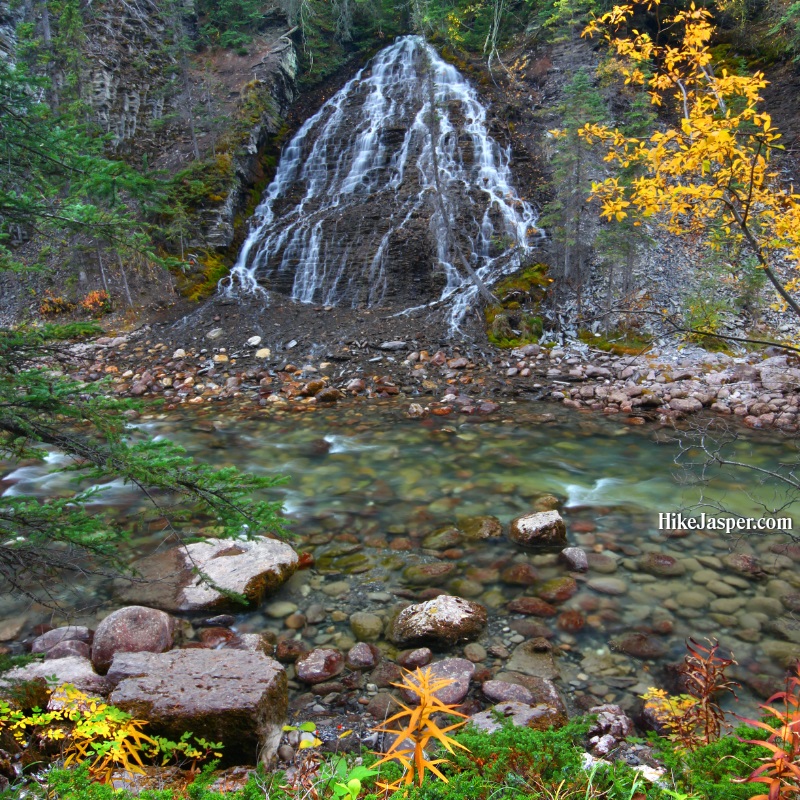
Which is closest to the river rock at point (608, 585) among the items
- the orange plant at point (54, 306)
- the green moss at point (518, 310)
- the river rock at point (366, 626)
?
the river rock at point (366, 626)

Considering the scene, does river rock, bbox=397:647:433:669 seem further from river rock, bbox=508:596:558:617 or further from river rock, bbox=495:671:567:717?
river rock, bbox=508:596:558:617

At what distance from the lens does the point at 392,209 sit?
61.6 feet

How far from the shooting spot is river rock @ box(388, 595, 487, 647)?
4.49m

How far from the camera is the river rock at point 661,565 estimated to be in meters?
5.54

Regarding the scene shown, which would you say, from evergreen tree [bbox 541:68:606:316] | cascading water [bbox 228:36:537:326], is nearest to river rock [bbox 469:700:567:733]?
cascading water [bbox 228:36:537:326]

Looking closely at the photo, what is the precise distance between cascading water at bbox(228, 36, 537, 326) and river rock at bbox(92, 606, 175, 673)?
1249 cm

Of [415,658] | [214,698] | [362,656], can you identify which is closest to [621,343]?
[415,658]

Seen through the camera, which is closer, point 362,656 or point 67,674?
point 67,674

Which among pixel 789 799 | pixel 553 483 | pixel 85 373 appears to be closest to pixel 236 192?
pixel 85 373

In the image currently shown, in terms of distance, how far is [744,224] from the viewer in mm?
3166

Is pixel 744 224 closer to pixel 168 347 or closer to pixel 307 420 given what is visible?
pixel 307 420

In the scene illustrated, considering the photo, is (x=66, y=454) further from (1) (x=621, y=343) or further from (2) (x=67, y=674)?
(1) (x=621, y=343)

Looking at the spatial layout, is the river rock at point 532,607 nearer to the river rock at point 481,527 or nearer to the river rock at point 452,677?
the river rock at point 452,677

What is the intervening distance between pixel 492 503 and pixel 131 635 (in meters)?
4.72
